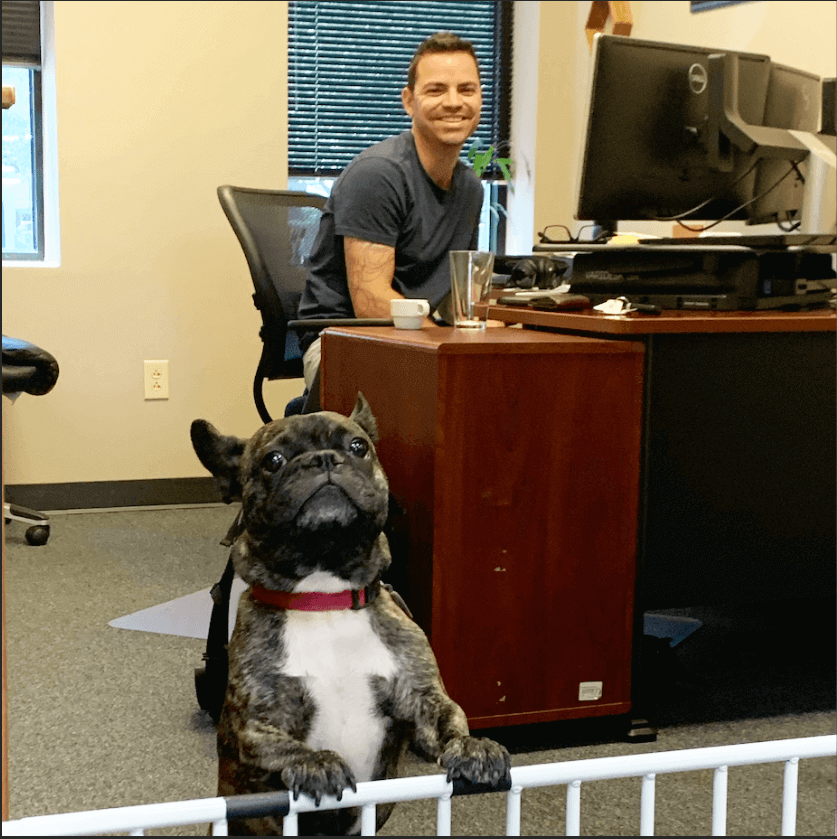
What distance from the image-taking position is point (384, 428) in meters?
1.87

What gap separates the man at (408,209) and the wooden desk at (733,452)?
523mm

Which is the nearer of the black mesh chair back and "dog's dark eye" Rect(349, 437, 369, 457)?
"dog's dark eye" Rect(349, 437, 369, 457)

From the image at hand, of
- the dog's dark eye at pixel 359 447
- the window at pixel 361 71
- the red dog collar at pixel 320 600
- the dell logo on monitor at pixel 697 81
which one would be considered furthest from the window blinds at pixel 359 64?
the red dog collar at pixel 320 600

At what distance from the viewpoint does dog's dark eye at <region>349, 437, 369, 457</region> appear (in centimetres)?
124

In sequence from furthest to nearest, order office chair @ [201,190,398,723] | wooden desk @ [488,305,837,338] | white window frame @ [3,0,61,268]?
white window frame @ [3,0,61,268]
office chair @ [201,190,398,723]
wooden desk @ [488,305,837,338]

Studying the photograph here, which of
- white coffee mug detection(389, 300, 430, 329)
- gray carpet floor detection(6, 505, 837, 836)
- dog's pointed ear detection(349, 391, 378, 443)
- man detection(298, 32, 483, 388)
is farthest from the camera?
man detection(298, 32, 483, 388)

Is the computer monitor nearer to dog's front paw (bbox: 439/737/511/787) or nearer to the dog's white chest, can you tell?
the dog's white chest

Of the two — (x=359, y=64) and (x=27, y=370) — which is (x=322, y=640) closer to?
(x=27, y=370)

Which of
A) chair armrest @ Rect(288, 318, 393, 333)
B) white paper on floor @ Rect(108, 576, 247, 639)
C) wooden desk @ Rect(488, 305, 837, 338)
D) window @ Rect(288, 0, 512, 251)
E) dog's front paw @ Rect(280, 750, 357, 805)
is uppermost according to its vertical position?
window @ Rect(288, 0, 512, 251)

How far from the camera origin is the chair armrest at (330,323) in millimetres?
2059

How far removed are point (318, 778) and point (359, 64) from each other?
363 centimetres

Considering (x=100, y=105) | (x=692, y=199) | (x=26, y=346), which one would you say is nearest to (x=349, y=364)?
(x=692, y=199)

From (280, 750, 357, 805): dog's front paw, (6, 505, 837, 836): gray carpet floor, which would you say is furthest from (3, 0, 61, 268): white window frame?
(280, 750, 357, 805): dog's front paw

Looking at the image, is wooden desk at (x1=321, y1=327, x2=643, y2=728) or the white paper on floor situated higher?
wooden desk at (x1=321, y1=327, x2=643, y2=728)
